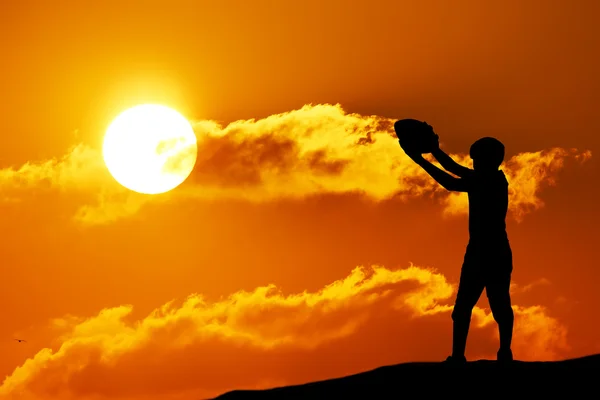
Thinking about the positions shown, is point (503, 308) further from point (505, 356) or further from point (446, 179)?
Result: point (446, 179)

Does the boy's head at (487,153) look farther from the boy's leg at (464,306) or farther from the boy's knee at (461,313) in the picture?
the boy's knee at (461,313)

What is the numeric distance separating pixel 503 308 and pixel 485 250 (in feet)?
3.05

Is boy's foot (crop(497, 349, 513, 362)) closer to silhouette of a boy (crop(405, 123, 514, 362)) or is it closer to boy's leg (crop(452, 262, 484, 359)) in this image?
silhouette of a boy (crop(405, 123, 514, 362))

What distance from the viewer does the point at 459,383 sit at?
1540cm

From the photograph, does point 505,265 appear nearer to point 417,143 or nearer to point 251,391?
point 417,143

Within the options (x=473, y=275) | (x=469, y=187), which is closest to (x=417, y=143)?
(x=469, y=187)

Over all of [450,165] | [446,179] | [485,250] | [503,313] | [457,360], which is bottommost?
[457,360]

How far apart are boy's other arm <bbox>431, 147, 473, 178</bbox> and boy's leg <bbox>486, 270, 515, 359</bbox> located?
5.38 feet

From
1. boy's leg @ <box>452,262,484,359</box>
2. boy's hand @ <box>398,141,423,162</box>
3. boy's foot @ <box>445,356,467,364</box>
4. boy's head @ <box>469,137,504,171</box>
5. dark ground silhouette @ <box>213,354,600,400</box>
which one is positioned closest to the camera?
dark ground silhouette @ <box>213,354,600,400</box>

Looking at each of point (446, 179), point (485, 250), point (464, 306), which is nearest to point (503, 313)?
point (464, 306)

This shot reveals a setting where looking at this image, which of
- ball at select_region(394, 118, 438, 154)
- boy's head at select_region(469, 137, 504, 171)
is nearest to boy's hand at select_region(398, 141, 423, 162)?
ball at select_region(394, 118, 438, 154)

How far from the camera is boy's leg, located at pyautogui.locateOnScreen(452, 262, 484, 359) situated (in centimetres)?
1616

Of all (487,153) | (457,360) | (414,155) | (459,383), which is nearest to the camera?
(459,383)

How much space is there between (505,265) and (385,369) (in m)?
2.43
